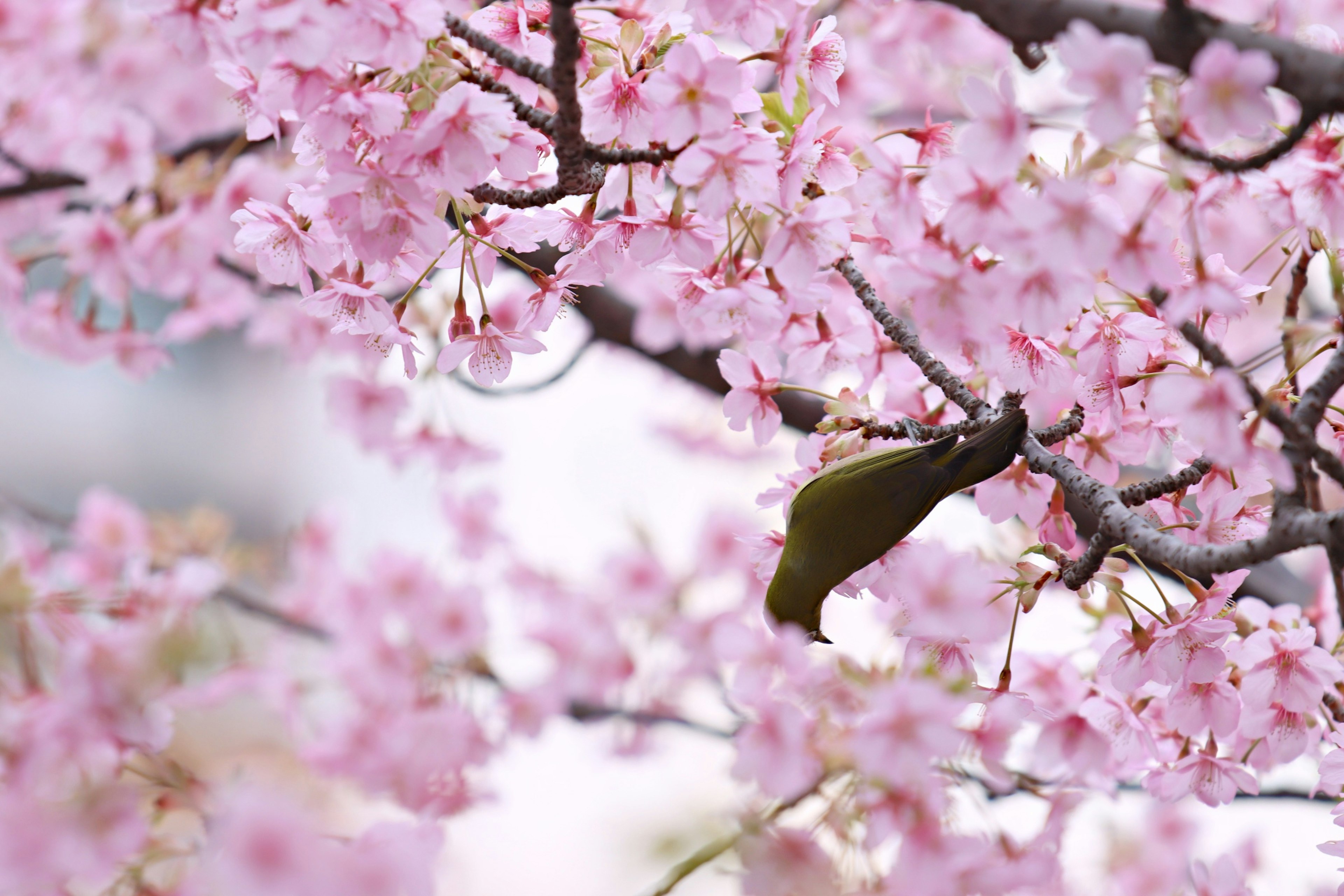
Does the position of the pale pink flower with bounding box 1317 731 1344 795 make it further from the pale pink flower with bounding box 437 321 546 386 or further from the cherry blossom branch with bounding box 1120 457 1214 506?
the pale pink flower with bounding box 437 321 546 386

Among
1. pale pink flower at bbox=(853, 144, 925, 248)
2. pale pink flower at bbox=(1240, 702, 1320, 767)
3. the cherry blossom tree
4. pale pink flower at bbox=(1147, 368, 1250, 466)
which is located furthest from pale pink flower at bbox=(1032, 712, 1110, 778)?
pale pink flower at bbox=(853, 144, 925, 248)

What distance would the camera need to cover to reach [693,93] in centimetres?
56

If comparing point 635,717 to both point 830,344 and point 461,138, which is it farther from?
point 461,138

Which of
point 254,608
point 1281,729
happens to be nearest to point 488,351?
point 1281,729

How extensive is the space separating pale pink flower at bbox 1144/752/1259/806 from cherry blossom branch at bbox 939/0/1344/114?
530 millimetres

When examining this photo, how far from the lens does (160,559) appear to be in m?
1.86

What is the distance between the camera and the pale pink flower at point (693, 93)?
554 mm

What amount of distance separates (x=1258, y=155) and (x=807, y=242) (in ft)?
0.83

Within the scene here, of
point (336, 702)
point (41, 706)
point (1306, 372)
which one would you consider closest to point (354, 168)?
point (1306, 372)

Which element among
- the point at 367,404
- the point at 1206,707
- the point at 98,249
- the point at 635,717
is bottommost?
the point at 635,717

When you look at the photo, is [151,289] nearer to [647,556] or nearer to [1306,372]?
[647,556]

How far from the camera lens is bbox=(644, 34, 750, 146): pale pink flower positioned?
0.55m

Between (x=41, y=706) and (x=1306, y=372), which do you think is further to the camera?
(x=41, y=706)

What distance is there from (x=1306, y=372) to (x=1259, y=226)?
1.33 m
